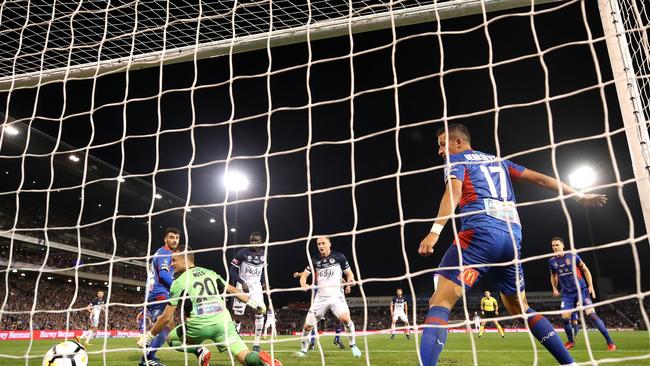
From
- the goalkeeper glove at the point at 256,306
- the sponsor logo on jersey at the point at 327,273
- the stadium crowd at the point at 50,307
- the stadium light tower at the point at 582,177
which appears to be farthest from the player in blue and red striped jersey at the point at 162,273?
the stadium crowd at the point at 50,307

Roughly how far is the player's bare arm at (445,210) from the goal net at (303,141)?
0.21 meters

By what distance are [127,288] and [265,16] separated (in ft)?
127

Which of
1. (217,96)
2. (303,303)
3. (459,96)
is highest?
(459,96)

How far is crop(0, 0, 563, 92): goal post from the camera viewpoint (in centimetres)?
443

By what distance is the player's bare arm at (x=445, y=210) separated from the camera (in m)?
3.40

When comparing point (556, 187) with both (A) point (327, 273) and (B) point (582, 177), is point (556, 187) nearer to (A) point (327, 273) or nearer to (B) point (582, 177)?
(A) point (327, 273)

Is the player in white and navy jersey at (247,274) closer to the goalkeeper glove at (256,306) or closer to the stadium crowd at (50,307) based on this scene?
the goalkeeper glove at (256,306)

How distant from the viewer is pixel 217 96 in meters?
14.0

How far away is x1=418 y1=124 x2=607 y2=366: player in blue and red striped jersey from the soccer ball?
3520 millimetres

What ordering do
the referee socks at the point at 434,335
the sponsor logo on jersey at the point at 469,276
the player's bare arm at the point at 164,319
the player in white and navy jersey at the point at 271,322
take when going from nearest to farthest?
the referee socks at the point at 434,335
the sponsor logo on jersey at the point at 469,276
the player in white and navy jersey at the point at 271,322
the player's bare arm at the point at 164,319

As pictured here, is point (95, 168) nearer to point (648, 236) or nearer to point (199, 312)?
point (199, 312)

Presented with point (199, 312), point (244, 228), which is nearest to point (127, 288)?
point (244, 228)

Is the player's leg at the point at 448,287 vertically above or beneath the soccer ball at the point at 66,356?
above

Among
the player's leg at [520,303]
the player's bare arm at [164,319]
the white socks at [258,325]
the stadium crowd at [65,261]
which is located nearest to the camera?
the player's leg at [520,303]
